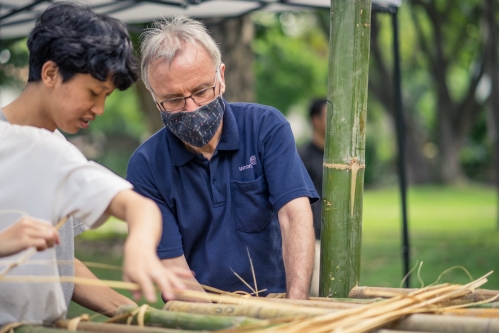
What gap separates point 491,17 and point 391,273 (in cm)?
629

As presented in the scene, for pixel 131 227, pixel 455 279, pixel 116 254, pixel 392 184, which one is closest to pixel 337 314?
pixel 131 227

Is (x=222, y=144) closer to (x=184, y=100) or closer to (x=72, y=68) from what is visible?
(x=184, y=100)

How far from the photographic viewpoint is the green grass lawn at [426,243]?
340 inches

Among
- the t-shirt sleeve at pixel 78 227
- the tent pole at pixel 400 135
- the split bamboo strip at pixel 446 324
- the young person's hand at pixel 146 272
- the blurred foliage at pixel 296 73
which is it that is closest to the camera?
the young person's hand at pixel 146 272

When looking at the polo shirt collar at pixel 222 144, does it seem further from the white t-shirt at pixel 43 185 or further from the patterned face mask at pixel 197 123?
the white t-shirt at pixel 43 185

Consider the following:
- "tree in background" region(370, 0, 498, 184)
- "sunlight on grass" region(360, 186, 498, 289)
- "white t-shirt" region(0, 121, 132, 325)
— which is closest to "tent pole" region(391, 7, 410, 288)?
"sunlight on grass" region(360, 186, 498, 289)

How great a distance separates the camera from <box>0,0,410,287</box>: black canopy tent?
19.6 feet

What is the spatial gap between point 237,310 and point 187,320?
0.16 meters

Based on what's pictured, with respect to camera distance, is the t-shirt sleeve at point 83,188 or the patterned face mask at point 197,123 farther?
the patterned face mask at point 197,123

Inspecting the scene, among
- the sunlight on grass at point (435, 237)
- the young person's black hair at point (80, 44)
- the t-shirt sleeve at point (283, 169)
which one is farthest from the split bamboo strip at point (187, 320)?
the sunlight on grass at point (435, 237)

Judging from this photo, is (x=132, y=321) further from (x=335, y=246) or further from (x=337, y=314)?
(x=335, y=246)

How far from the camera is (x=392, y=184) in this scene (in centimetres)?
2808

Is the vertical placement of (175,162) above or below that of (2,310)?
above

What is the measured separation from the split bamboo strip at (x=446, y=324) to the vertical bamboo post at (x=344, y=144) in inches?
43.4
